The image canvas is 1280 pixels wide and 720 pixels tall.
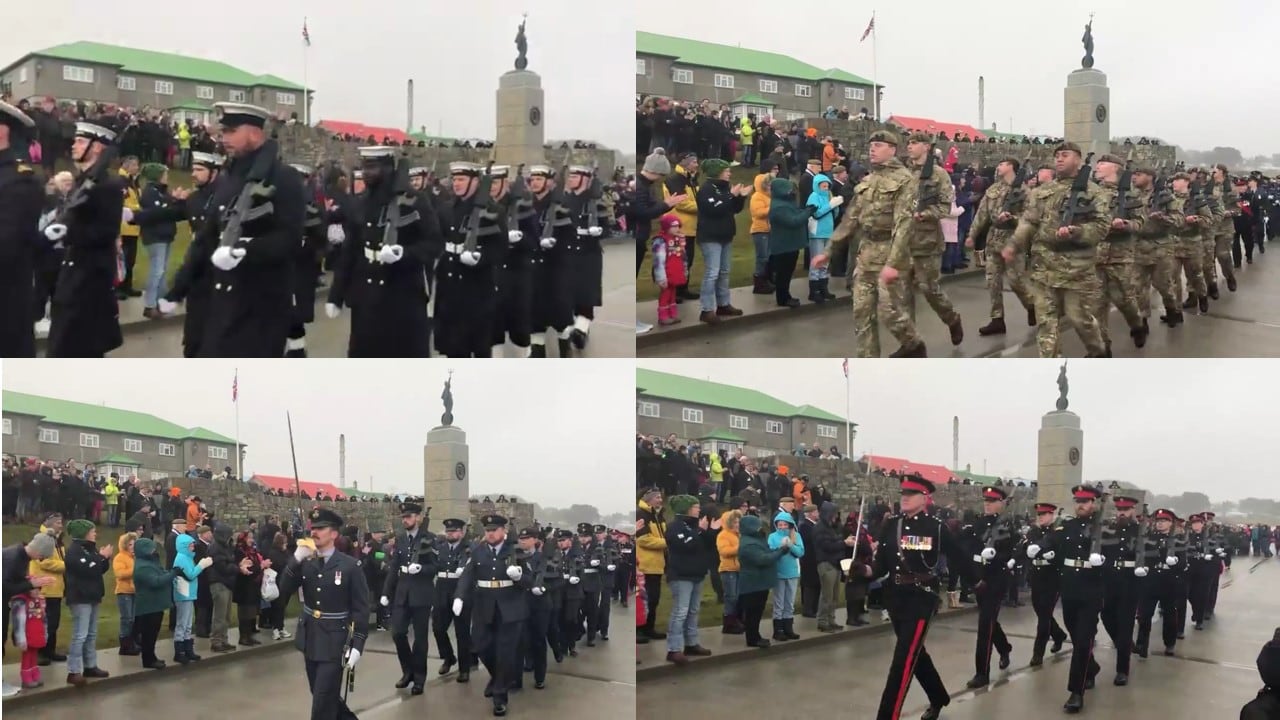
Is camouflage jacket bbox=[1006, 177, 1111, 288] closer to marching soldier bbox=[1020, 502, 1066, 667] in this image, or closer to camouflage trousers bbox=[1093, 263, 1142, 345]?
camouflage trousers bbox=[1093, 263, 1142, 345]

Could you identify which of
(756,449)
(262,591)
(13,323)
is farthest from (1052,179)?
(13,323)

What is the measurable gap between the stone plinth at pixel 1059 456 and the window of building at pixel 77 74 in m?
5.76

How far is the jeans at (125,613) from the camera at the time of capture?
22.6 feet

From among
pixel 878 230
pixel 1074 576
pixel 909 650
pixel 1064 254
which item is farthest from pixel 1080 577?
pixel 878 230

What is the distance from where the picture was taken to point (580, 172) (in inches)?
299

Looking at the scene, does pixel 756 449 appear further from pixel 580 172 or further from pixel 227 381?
pixel 227 381

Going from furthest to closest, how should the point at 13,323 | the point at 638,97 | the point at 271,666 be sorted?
the point at 638,97, the point at 271,666, the point at 13,323

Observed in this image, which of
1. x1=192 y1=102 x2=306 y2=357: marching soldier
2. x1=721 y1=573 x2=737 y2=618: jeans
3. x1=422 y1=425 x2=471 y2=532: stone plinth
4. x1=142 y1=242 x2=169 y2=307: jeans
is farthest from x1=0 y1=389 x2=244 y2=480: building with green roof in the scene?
x1=721 y1=573 x2=737 y2=618: jeans

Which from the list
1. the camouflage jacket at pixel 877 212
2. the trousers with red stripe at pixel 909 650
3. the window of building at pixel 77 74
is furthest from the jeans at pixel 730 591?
the window of building at pixel 77 74

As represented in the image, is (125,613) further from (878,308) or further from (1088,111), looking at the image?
(1088,111)

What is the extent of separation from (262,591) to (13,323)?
1.99 m

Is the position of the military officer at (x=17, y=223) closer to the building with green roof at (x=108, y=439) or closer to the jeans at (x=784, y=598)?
the building with green roof at (x=108, y=439)

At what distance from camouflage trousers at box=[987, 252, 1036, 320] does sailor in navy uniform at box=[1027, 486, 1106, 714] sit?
1.31 metres

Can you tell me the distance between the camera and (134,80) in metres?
6.65
